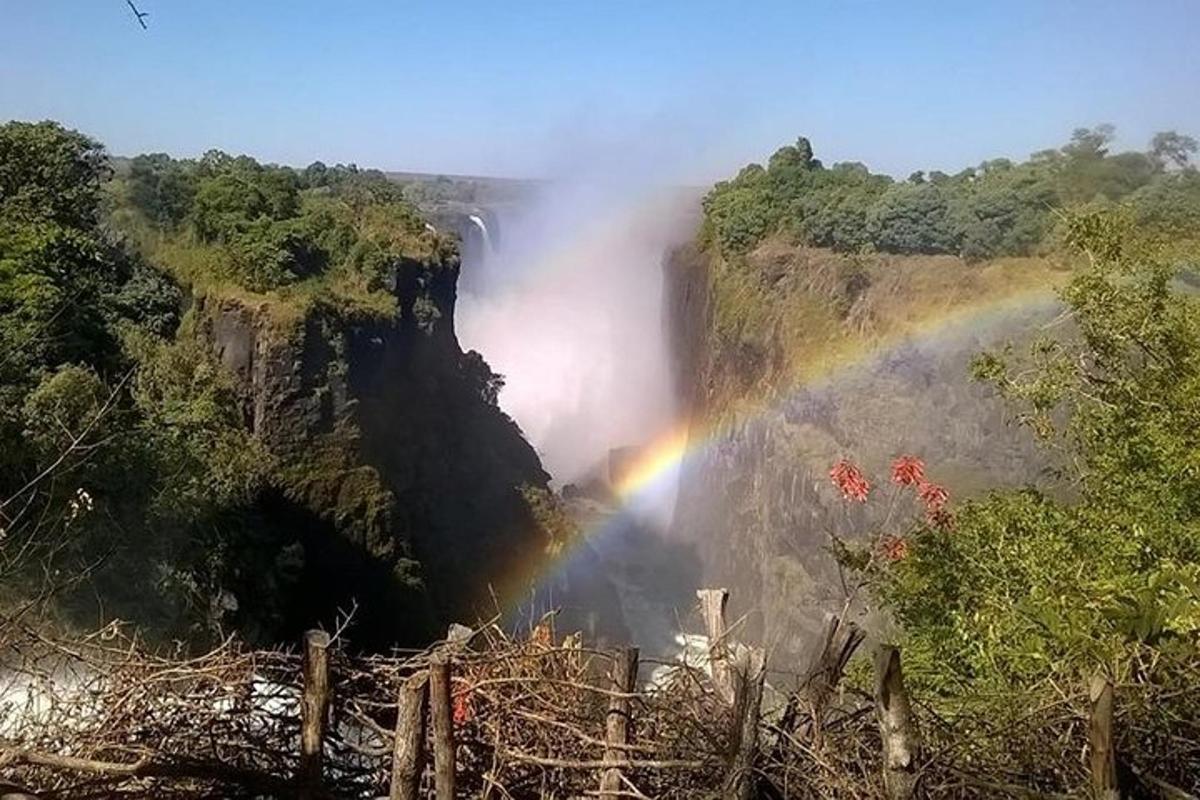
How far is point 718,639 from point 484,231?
54.3m

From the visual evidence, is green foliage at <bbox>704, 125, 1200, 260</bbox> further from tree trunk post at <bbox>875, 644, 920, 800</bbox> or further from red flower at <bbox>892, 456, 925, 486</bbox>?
tree trunk post at <bbox>875, 644, 920, 800</bbox>

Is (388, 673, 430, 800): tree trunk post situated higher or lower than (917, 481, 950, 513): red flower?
higher

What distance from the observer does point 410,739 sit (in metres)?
3.81

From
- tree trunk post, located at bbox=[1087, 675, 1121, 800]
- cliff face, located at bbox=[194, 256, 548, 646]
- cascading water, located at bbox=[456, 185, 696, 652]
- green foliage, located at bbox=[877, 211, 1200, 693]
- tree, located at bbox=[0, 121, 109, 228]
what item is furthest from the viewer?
cascading water, located at bbox=[456, 185, 696, 652]

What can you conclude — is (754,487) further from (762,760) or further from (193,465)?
(762,760)

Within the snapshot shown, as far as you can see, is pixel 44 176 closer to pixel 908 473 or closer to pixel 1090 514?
pixel 908 473

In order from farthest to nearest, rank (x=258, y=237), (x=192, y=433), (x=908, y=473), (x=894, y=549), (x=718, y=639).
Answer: (x=258, y=237) → (x=192, y=433) → (x=894, y=549) → (x=908, y=473) → (x=718, y=639)

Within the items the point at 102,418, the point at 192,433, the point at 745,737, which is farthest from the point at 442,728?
the point at 192,433

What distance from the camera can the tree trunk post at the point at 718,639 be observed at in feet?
14.4

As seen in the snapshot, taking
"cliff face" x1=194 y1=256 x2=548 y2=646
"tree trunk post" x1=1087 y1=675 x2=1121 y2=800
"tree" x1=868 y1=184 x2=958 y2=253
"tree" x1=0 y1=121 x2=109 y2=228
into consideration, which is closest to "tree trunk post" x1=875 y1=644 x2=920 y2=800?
"tree trunk post" x1=1087 y1=675 x2=1121 y2=800

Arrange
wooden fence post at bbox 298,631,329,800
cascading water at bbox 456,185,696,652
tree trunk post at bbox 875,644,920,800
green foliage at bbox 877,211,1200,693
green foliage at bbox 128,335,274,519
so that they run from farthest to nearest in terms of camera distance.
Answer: cascading water at bbox 456,185,696,652 < green foliage at bbox 128,335,274,519 < green foliage at bbox 877,211,1200,693 < wooden fence post at bbox 298,631,329,800 < tree trunk post at bbox 875,644,920,800

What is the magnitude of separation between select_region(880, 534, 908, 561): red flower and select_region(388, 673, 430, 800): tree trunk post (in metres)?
8.54

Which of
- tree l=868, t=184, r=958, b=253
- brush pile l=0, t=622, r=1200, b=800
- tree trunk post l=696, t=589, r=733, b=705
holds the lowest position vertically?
brush pile l=0, t=622, r=1200, b=800

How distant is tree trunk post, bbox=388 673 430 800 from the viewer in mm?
3789
